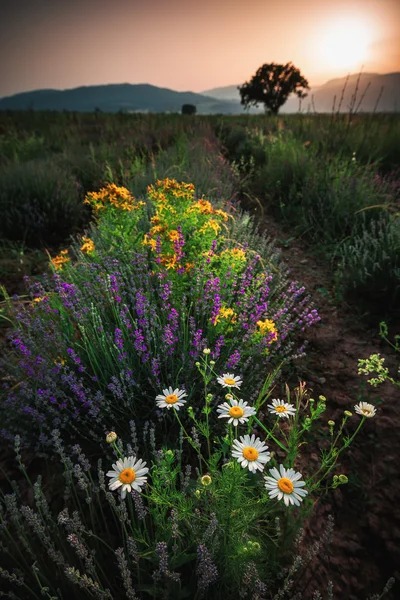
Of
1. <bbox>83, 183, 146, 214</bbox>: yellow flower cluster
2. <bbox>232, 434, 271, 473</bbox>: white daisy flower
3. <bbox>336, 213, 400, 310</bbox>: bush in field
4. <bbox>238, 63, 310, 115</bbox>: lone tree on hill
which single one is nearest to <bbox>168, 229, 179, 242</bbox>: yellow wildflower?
<bbox>83, 183, 146, 214</bbox>: yellow flower cluster

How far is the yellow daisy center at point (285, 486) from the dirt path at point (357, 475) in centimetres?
64

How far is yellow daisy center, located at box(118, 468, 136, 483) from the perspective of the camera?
929 mm

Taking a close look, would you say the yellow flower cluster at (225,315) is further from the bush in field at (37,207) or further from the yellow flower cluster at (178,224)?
the bush in field at (37,207)

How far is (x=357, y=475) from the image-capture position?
66.4 inches

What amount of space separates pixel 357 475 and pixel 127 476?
4.39 feet

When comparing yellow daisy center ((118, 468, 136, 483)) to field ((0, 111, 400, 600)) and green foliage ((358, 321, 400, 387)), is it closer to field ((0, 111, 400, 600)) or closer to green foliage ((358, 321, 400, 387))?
field ((0, 111, 400, 600))

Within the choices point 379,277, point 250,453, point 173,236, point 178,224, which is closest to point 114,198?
point 178,224

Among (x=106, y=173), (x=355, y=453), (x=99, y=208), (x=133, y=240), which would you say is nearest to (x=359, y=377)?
(x=355, y=453)

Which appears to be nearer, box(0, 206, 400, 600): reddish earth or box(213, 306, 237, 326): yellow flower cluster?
box(0, 206, 400, 600): reddish earth

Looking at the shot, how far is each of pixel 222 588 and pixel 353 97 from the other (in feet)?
20.5

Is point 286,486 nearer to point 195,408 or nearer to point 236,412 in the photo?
point 236,412

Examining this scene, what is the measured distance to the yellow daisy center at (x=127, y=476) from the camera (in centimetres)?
93

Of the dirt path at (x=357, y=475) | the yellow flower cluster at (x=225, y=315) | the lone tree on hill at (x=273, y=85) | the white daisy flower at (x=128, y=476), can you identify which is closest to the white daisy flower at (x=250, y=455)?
the white daisy flower at (x=128, y=476)

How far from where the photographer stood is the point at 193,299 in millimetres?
2055
